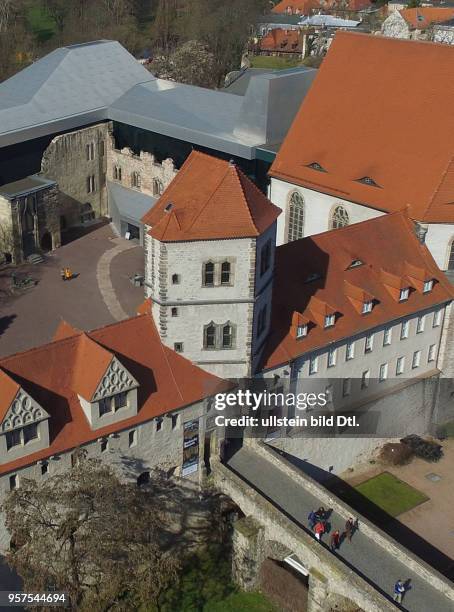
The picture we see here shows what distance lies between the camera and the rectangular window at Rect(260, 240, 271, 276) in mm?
53250

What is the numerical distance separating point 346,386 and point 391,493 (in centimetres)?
777

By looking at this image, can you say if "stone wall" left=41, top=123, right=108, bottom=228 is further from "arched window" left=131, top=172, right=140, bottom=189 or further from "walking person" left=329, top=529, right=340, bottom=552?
"walking person" left=329, top=529, right=340, bottom=552

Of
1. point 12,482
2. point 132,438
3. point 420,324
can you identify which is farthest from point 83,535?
point 420,324

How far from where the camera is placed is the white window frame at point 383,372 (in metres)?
64.3

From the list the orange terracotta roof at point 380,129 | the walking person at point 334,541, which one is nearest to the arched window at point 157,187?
the orange terracotta roof at point 380,129

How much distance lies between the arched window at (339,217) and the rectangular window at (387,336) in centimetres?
1105

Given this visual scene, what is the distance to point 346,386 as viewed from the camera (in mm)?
62406

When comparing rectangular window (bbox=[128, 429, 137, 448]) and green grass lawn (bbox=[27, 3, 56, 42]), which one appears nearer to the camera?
rectangular window (bbox=[128, 429, 137, 448])

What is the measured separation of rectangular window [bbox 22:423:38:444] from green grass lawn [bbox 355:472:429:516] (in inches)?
970

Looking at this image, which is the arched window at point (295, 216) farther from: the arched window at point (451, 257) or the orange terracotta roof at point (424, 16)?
the orange terracotta roof at point (424, 16)

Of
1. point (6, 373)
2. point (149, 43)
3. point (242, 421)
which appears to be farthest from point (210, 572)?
point (149, 43)

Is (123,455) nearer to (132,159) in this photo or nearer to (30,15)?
(132,159)

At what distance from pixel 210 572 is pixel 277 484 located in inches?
258

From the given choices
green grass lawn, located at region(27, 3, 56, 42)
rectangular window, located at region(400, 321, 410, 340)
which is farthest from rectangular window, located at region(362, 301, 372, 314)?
green grass lawn, located at region(27, 3, 56, 42)
